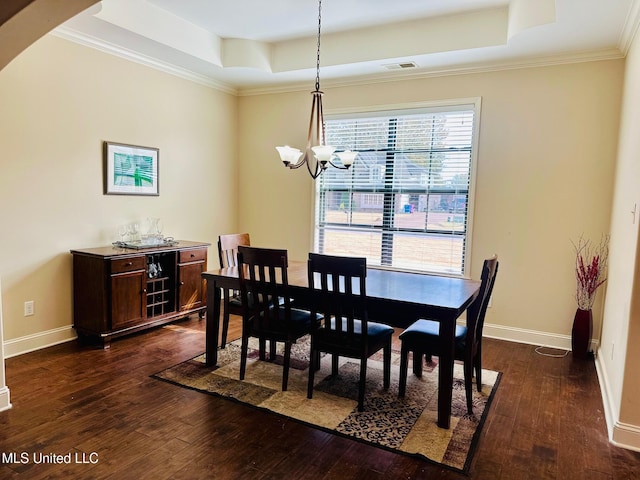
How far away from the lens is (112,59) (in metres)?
4.11

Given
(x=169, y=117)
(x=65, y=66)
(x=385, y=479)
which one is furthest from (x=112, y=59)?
(x=385, y=479)

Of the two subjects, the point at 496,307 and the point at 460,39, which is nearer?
the point at 460,39

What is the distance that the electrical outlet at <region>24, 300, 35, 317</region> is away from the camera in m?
3.63

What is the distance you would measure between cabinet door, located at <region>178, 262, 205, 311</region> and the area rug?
0.94 meters

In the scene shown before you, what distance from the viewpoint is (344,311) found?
2.79 m

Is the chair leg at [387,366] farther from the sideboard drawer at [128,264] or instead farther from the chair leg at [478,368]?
the sideboard drawer at [128,264]

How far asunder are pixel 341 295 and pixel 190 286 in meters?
2.33

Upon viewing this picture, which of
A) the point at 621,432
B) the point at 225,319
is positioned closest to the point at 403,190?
the point at 225,319

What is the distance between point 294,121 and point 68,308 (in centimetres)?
321

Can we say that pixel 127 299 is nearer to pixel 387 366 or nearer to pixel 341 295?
pixel 341 295

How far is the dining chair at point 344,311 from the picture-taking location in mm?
2676

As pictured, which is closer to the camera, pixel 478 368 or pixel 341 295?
pixel 341 295

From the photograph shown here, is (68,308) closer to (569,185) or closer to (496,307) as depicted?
(496,307)

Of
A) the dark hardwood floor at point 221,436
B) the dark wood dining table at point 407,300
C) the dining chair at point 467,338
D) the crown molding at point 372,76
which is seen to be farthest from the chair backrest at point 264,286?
the crown molding at point 372,76
